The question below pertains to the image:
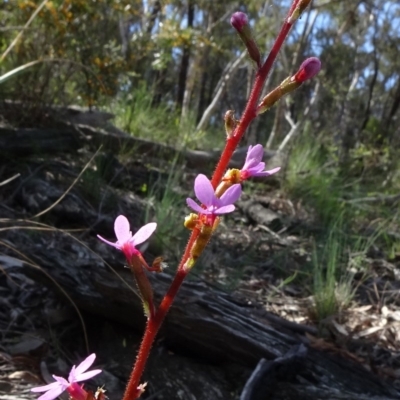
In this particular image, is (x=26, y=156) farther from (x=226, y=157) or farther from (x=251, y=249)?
(x=226, y=157)

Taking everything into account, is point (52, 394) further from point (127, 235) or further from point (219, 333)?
point (219, 333)

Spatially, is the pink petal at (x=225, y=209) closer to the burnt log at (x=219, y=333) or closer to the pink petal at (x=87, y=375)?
the pink petal at (x=87, y=375)

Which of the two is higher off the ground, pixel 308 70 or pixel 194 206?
pixel 308 70

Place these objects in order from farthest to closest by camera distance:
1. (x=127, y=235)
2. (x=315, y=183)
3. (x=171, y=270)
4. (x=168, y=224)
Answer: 1. (x=315, y=183)
2. (x=168, y=224)
3. (x=171, y=270)
4. (x=127, y=235)

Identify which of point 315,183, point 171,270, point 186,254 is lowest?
point 171,270

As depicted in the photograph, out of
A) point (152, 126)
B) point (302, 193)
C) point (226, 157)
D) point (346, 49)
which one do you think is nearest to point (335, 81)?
point (346, 49)

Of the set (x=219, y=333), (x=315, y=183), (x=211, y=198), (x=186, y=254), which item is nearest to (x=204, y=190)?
(x=211, y=198)

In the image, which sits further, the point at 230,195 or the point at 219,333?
the point at 219,333

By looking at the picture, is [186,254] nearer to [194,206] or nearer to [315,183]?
[194,206]

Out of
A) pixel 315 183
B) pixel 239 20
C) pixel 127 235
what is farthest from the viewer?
pixel 315 183
